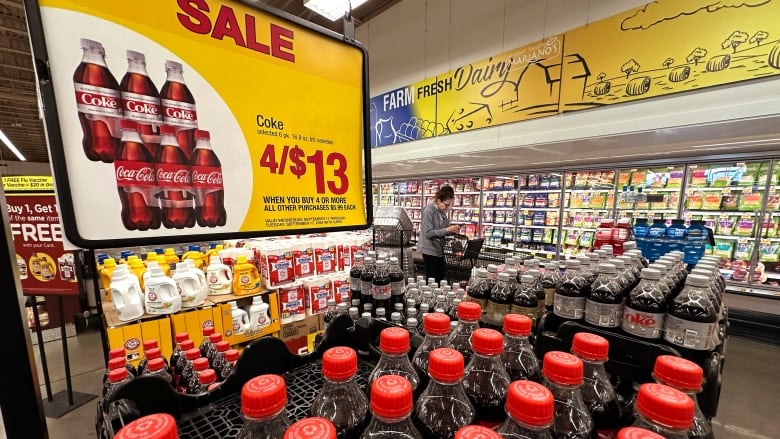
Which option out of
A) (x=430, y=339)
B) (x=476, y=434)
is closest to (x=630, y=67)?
(x=430, y=339)

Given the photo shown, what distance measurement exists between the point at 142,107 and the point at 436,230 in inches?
129

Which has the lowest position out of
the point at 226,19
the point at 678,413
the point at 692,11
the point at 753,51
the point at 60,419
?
A: the point at 60,419

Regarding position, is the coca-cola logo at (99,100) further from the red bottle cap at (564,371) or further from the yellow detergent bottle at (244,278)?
the yellow detergent bottle at (244,278)

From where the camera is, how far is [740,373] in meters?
2.80

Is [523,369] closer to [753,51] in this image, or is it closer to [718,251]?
[753,51]

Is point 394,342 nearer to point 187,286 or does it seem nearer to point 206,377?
point 206,377

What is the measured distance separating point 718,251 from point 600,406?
16.0 feet

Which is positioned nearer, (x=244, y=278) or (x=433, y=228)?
(x=244, y=278)

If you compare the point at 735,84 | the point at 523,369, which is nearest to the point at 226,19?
the point at 523,369

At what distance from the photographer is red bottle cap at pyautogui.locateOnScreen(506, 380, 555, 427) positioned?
1.62ft

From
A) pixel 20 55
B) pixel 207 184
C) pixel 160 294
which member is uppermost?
pixel 20 55

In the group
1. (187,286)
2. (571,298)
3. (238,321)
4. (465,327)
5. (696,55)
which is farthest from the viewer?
(696,55)

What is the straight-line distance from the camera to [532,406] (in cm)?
50

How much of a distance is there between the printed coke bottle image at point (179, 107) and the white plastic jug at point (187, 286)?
180 centimetres
